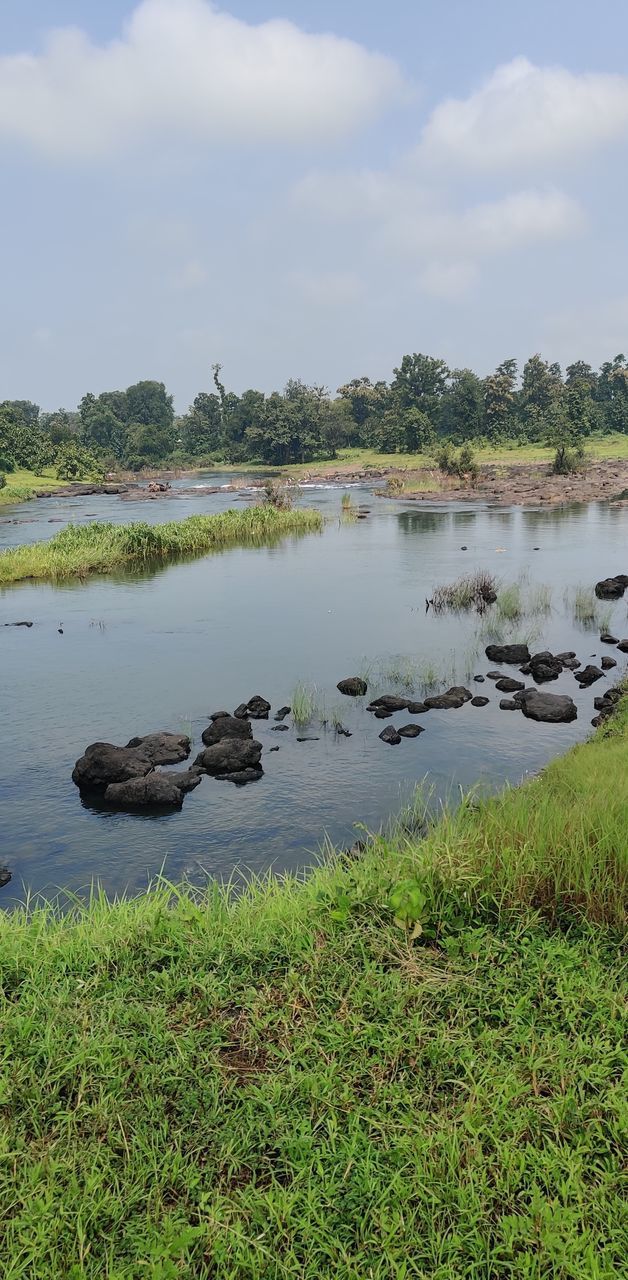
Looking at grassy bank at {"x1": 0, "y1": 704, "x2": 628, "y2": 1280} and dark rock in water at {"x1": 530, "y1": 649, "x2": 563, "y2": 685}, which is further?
dark rock in water at {"x1": 530, "y1": 649, "x2": 563, "y2": 685}

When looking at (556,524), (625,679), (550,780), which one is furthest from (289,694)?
(556,524)

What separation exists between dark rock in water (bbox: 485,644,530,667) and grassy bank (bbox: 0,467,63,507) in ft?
178

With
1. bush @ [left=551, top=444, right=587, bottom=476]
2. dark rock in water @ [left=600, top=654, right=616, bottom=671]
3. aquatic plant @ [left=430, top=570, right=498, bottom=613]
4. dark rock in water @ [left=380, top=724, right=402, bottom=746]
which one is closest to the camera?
dark rock in water @ [left=380, top=724, right=402, bottom=746]

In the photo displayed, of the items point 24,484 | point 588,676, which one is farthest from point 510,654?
point 24,484

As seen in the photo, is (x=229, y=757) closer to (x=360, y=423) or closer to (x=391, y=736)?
(x=391, y=736)

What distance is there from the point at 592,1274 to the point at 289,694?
1305 centimetres

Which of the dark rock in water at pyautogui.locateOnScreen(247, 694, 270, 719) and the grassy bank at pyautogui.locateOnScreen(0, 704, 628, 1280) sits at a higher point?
the grassy bank at pyautogui.locateOnScreen(0, 704, 628, 1280)

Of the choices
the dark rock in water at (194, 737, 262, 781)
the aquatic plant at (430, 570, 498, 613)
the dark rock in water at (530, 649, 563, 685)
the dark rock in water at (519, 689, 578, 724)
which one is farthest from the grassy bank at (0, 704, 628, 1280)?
the aquatic plant at (430, 570, 498, 613)

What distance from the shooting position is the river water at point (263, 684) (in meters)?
10.7

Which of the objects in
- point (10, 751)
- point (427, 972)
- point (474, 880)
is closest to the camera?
point (427, 972)

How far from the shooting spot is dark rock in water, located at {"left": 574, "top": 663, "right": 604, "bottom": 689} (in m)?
16.0

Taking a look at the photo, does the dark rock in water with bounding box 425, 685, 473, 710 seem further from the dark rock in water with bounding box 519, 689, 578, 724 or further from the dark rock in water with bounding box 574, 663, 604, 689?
the dark rock in water with bounding box 574, 663, 604, 689

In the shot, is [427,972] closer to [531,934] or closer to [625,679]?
[531,934]

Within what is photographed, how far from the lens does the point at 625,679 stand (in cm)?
1563
